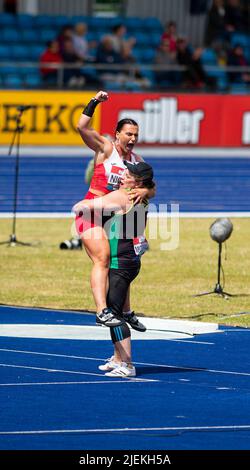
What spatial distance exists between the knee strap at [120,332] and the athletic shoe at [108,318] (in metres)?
0.05

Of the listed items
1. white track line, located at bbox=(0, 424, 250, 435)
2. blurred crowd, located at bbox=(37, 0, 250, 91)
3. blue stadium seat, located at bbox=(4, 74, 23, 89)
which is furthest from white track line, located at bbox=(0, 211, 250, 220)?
white track line, located at bbox=(0, 424, 250, 435)

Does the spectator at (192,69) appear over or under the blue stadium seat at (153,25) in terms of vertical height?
under

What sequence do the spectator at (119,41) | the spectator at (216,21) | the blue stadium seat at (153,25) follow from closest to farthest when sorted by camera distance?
the spectator at (119,41)
the blue stadium seat at (153,25)
the spectator at (216,21)

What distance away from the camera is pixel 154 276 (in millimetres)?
15695

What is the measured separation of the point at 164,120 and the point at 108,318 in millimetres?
21592

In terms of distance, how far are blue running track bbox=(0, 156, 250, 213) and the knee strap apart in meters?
12.4

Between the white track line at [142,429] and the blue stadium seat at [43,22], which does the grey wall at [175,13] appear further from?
the white track line at [142,429]

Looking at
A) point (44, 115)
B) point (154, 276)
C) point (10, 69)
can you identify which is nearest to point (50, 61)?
point (10, 69)

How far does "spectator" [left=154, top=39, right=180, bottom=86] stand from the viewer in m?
31.8

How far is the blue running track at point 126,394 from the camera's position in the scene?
8016 millimetres

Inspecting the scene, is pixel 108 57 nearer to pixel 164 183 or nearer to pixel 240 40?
pixel 240 40

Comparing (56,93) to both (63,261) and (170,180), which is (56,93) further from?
(63,261)

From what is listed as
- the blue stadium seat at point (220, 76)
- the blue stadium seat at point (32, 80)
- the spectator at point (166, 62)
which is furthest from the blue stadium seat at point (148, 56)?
the blue stadium seat at point (32, 80)

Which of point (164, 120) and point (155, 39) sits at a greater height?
point (155, 39)
